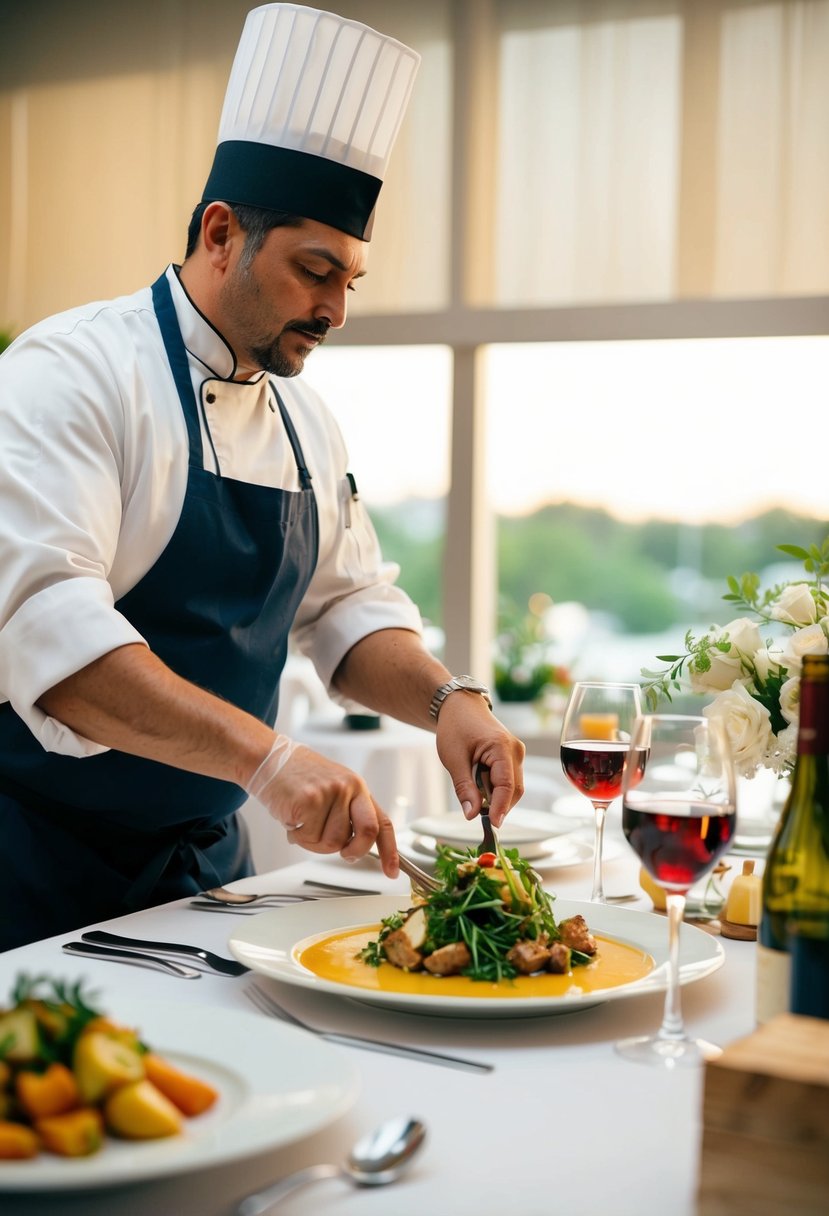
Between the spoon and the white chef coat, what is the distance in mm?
688

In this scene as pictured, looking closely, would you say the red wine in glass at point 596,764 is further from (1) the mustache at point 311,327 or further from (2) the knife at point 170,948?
(1) the mustache at point 311,327

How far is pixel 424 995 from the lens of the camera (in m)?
0.94

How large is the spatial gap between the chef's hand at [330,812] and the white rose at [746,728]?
0.34 m

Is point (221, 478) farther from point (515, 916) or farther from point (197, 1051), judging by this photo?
point (197, 1051)

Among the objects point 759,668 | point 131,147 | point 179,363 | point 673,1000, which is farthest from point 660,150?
point 673,1000

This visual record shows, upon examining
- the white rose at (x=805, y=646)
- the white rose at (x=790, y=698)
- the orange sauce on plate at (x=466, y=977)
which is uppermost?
the white rose at (x=805, y=646)

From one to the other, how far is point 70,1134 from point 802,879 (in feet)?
1.77

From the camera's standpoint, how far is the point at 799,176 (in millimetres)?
3957

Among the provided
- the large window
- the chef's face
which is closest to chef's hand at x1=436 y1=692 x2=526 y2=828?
the chef's face

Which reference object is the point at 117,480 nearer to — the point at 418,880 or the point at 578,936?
the point at 418,880

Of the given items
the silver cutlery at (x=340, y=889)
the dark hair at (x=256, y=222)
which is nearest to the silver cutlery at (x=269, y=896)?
the silver cutlery at (x=340, y=889)

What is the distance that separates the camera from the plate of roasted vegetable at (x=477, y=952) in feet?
3.13

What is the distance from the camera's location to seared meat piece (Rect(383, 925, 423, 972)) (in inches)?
41.0

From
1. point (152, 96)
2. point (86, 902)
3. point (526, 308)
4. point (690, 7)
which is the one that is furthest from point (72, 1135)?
point (152, 96)
